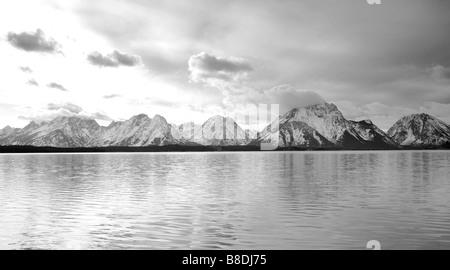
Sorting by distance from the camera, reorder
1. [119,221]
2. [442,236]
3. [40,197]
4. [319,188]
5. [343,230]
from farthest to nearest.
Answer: [319,188]
[40,197]
[119,221]
[343,230]
[442,236]

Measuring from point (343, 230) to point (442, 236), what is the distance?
19.7 ft

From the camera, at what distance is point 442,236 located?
86.3 feet

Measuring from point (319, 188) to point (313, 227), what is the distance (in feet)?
86.3
